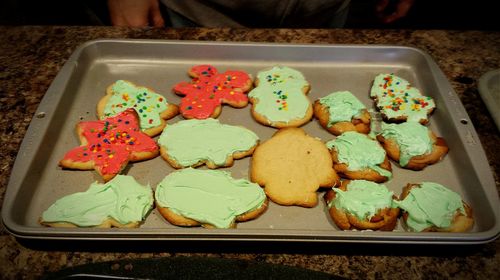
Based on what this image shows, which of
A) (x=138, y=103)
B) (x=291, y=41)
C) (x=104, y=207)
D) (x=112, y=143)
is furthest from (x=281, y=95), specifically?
(x=104, y=207)

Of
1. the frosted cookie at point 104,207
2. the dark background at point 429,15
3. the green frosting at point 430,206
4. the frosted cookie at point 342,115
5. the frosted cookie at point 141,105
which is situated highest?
the frosted cookie at point 342,115

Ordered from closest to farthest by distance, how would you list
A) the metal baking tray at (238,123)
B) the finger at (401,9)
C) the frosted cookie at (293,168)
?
the metal baking tray at (238,123)
the frosted cookie at (293,168)
the finger at (401,9)

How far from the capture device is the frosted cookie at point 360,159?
151 centimetres

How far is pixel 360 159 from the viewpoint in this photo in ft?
5.01

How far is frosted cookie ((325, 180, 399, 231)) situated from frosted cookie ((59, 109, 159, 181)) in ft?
2.29

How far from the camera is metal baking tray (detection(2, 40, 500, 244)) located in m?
1.21

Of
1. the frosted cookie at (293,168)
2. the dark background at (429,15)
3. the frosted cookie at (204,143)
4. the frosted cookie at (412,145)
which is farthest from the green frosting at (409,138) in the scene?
the dark background at (429,15)

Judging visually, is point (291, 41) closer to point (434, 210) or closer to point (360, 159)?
point (360, 159)

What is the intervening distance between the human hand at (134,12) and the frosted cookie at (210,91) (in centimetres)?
49

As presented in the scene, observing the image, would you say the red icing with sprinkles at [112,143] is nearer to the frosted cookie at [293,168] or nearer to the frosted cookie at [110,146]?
the frosted cookie at [110,146]

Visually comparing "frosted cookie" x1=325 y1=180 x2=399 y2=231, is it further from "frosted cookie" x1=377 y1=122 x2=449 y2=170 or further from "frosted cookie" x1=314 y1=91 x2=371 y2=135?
"frosted cookie" x1=314 y1=91 x2=371 y2=135

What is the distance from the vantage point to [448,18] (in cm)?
369

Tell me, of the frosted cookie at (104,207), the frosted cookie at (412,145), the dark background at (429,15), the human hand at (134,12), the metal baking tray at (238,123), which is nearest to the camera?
the metal baking tray at (238,123)

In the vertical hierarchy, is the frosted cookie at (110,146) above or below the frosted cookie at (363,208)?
below
